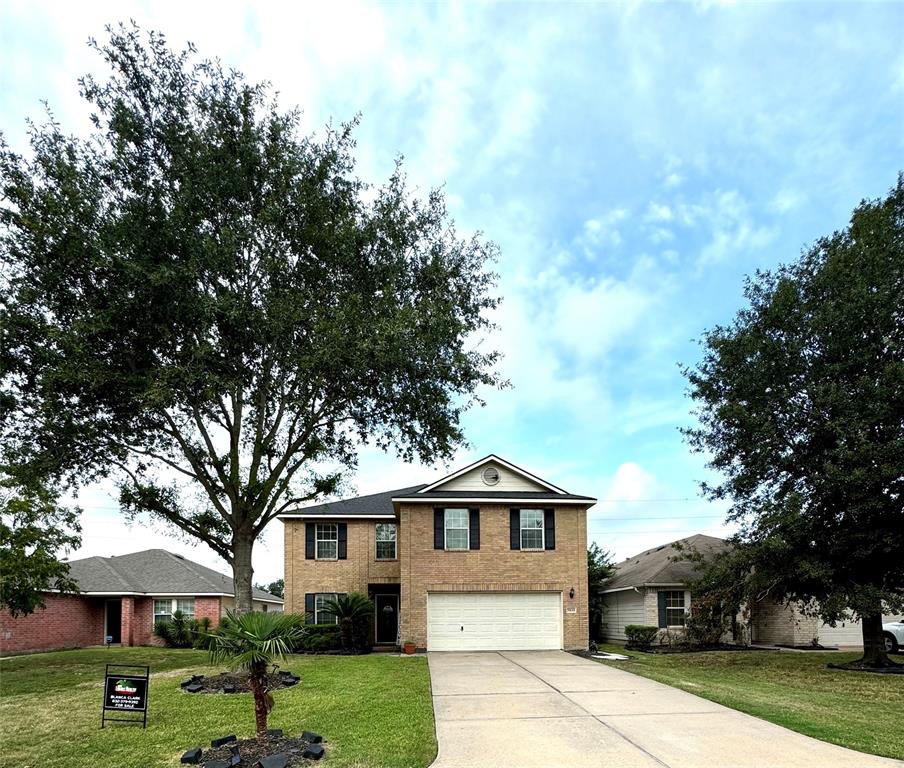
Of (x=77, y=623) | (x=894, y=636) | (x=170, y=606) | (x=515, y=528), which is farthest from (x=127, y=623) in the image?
(x=894, y=636)

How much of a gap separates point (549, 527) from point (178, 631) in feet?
56.5

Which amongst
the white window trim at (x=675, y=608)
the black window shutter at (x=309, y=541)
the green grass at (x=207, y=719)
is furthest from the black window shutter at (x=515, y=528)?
the black window shutter at (x=309, y=541)

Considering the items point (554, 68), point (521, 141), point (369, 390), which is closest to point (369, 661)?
point (369, 390)

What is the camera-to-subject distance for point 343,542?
1035 inches

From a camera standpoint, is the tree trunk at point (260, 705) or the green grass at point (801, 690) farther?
the green grass at point (801, 690)

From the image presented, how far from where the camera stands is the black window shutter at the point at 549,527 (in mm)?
23391

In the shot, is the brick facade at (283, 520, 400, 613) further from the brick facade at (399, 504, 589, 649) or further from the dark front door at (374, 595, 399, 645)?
the brick facade at (399, 504, 589, 649)

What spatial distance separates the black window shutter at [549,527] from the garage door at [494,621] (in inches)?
63.6

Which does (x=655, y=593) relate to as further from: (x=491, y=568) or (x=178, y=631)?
(x=178, y=631)

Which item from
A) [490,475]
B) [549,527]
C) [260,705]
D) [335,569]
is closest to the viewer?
[260,705]

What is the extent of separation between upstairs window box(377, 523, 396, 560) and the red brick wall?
12.8 metres

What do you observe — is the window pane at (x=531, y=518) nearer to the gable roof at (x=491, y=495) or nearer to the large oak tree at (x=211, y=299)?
the gable roof at (x=491, y=495)

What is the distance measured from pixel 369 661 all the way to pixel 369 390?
24.6 ft

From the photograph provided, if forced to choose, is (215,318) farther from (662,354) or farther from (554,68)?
(662,354)
